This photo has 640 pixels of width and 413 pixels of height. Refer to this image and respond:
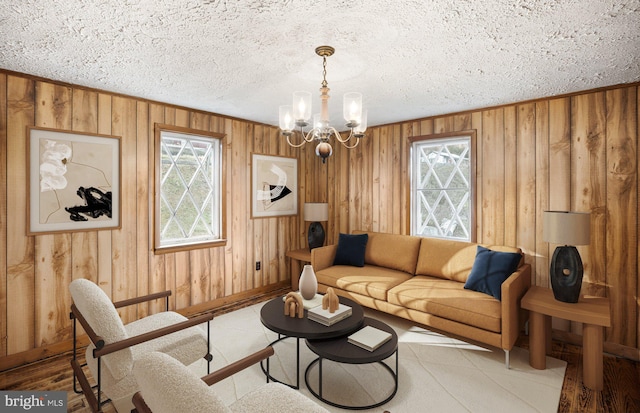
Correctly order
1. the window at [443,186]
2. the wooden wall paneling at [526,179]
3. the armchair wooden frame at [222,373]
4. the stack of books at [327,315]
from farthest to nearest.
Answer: the window at [443,186], the wooden wall paneling at [526,179], the stack of books at [327,315], the armchair wooden frame at [222,373]

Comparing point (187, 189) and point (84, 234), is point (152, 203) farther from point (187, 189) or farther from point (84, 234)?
point (84, 234)

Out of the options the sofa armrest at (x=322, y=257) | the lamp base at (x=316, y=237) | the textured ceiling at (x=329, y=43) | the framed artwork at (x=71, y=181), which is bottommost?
the sofa armrest at (x=322, y=257)

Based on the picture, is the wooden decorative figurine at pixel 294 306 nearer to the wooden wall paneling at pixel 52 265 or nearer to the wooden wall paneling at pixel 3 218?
the wooden wall paneling at pixel 52 265

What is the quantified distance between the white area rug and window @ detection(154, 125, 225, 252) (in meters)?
1.29

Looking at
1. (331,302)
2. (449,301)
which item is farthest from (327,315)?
(449,301)

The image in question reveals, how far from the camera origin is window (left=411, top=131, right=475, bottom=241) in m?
3.68

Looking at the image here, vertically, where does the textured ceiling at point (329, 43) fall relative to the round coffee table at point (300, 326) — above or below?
above

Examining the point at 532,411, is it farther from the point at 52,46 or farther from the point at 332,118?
the point at 52,46

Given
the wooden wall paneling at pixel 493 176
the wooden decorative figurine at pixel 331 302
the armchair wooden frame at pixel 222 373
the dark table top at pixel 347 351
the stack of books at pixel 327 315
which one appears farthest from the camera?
the wooden wall paneling at pixel 493 176

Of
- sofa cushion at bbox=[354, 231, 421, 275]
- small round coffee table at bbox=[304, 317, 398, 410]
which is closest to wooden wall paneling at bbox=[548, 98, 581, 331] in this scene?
sofa cushion at bbox=[354, 231, 421, 275]

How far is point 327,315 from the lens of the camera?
236cm

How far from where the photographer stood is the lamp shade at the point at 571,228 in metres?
2.45

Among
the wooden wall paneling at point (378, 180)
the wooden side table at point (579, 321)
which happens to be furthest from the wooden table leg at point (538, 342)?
the wooden wall paneling at point (378, 180)

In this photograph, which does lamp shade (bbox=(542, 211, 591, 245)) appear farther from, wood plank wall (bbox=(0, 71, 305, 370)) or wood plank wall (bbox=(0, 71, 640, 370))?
wood plank wall (bbox=(0, 71, 305, 370))
